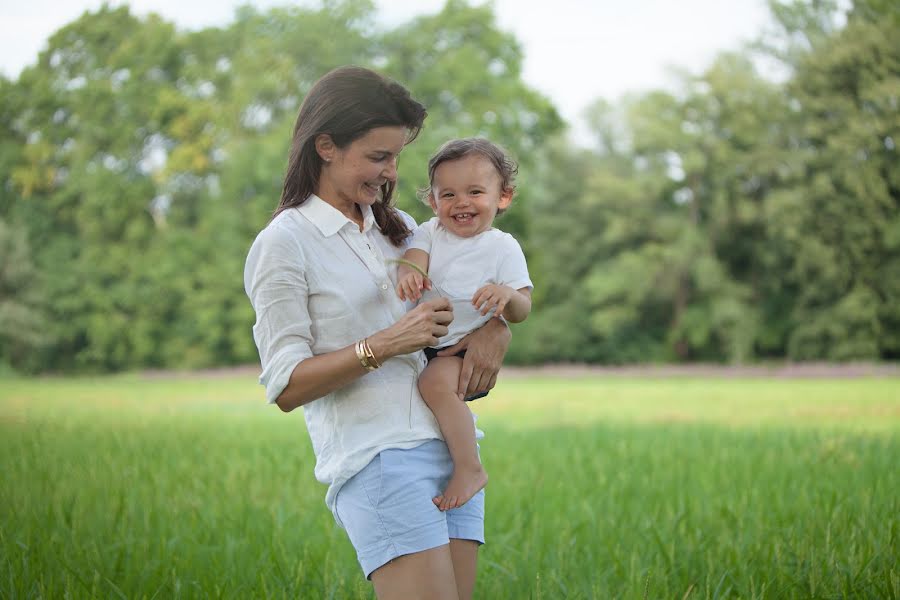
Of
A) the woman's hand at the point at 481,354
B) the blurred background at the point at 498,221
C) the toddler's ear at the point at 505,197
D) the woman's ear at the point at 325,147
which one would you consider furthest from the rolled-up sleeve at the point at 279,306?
the blurred background at the point at 498,221

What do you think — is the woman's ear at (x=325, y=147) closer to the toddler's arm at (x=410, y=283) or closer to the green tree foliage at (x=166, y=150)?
the toddler's arm at (x=410, y=283)

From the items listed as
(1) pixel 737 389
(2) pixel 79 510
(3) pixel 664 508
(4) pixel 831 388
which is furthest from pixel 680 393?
(2) pixel 79 510

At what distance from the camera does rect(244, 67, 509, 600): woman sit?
2369mm

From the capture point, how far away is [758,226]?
3512 centimetres

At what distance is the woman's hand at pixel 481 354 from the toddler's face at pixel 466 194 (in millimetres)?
298

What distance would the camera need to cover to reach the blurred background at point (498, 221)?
A: 29672mm

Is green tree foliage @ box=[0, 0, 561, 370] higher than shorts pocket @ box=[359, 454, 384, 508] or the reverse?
higher

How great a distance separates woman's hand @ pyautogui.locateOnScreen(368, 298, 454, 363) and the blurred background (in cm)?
2578

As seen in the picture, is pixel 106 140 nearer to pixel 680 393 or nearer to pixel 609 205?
pixel 609 205

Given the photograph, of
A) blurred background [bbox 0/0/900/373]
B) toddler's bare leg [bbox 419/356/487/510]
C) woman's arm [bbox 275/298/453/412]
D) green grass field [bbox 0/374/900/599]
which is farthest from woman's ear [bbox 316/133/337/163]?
blurred background [bbox 0/0/900/373]

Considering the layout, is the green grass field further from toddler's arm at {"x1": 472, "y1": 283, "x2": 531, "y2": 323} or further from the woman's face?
the woman's face

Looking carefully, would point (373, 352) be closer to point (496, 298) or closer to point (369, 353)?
point (369, 353)

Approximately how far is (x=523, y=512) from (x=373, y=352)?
3.45m

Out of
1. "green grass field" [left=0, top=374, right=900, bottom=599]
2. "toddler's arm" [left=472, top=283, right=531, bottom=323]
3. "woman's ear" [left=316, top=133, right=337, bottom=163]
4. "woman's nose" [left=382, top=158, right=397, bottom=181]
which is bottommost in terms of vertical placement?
"green grass field" [left=0, top=374, right=900, bottom=599]
